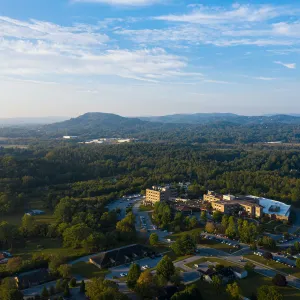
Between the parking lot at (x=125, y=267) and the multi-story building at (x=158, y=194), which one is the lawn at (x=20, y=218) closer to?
the multi-story building at (x=158, y=194)

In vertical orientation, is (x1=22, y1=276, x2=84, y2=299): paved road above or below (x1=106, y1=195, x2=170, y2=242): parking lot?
above

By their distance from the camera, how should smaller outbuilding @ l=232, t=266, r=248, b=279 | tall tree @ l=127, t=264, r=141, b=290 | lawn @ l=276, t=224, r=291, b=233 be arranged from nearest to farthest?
tall tree @ l=127, t=264, r=141, b=290, smaller outbuilding @ l=232, t=266, r=248, b=279, lawn @ l=276, t=224, r=291, b=233

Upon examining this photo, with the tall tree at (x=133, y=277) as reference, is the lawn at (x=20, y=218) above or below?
below

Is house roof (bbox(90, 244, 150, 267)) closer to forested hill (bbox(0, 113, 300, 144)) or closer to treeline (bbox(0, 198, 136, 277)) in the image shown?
treeline (bbox(0, 198, 136, 277))

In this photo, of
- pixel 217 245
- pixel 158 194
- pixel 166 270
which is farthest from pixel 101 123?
pixel 166 270

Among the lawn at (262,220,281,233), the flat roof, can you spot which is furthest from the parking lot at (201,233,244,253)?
the flat roof

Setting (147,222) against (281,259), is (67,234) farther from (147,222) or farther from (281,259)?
(281,259)

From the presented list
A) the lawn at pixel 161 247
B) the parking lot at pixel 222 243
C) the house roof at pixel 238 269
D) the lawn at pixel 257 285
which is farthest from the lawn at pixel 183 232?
the lawn at pixel 257 285

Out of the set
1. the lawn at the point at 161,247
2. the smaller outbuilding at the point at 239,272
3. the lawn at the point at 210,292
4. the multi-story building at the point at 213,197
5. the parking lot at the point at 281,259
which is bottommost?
the parking lot at the point at 281,259
